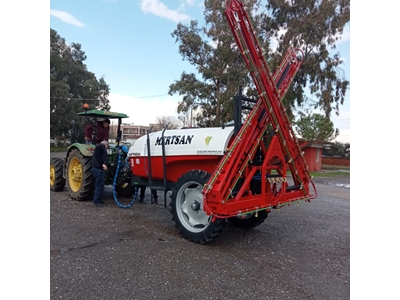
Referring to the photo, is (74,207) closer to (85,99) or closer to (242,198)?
(242,198)

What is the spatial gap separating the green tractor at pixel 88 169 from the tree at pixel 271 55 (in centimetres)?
960

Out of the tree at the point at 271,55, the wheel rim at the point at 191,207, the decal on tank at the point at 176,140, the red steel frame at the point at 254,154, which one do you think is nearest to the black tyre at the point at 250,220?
the red steel frame at the point at 254,154

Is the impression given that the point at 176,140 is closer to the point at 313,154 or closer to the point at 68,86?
the point at 313,154

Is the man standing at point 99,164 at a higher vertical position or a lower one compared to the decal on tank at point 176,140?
lower

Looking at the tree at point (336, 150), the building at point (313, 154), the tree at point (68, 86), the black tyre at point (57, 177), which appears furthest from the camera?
the tree at point (336, 150)

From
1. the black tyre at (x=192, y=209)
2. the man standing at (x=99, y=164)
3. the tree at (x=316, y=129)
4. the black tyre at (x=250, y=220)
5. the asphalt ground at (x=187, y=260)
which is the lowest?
the asphalt ground at (x=187, y=260)

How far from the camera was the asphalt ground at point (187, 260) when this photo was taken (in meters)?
2.97

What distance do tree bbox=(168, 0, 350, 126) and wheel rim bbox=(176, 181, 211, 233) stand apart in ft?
37.8

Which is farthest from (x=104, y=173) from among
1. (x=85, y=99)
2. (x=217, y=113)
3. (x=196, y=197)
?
(x=85, y=99)

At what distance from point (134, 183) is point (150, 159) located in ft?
2.75

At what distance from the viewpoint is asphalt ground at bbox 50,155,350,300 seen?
9.76 feet

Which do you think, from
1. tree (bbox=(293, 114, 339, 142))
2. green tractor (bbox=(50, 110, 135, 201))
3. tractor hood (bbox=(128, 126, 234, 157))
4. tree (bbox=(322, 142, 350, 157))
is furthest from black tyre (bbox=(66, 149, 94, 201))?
tree (bbox=(322, 142, 350, 157))

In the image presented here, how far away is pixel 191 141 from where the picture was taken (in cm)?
464

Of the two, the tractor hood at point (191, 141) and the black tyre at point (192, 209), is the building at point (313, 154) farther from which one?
the black tyre at point (192, 209)
